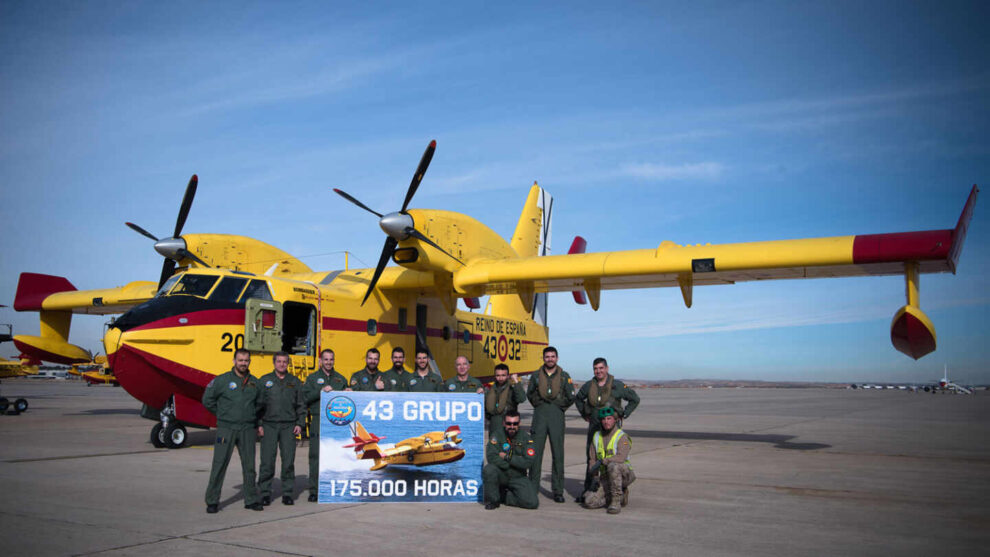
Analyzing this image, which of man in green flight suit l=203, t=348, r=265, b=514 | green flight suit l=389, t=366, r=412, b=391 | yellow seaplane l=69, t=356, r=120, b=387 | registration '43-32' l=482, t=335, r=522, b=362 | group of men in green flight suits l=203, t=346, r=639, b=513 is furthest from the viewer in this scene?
yellow seaplane l=69, t=356, r=120, b=387

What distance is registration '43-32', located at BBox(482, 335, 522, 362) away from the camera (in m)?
18.9

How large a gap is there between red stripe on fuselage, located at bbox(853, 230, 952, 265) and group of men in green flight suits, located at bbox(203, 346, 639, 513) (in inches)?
252

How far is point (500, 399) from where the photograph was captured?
7.91 metres

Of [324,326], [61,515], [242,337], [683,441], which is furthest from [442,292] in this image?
[61,515]

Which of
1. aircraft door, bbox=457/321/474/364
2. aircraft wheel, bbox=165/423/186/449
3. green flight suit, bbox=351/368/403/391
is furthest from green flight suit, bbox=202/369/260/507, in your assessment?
aircraft door, bbox=457/321/474/364

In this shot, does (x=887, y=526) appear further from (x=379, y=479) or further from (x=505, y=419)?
(x=379, y=479)

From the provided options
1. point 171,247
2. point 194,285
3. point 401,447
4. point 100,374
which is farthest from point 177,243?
point 100,374

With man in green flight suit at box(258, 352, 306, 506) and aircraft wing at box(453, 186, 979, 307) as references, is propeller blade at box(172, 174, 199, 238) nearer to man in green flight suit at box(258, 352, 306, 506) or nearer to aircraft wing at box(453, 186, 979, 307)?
aircraft wing at box(453, 186, 979, 307)

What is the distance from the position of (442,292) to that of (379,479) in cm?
792

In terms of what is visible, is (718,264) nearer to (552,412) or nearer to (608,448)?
(552,412)

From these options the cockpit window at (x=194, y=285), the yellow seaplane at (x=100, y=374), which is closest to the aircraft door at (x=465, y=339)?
the cockpit window at (x=194, y=285)

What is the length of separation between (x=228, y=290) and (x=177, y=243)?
167 inches

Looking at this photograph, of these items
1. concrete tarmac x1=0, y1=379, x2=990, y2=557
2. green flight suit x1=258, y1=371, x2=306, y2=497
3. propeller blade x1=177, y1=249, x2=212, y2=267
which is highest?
propeller blade x1=177, y1=249, x2=212, y2=267

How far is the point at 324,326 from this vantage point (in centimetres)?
1320
